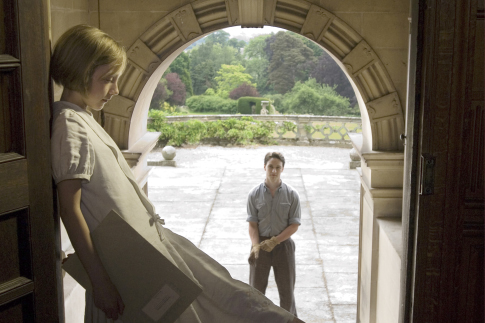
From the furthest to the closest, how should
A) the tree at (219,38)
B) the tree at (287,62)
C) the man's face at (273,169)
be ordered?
the tree at (219,38) → the tree at (287,62) → the man's face at (273,169)

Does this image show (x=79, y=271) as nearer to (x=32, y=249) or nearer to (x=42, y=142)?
(x=32, y=249)

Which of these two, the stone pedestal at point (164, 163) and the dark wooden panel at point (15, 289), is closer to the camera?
the dark wooden panel at point (15, 289)

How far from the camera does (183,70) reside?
27125 mm

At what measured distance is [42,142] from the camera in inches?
68.0

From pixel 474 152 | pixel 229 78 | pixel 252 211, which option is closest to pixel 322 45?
pixel 252 211

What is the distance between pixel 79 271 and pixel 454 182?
1.43 meters

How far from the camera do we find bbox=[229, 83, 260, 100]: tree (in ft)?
89.4

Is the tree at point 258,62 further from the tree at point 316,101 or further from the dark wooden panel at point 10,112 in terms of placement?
the dark wooden panel at point 10,112

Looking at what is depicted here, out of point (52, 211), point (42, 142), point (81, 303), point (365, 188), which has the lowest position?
point (81, 303)

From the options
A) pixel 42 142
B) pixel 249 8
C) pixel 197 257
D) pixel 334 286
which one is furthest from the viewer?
pixel 334 286

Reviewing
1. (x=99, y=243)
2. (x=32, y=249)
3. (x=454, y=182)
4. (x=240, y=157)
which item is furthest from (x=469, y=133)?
(x=240, y=157)

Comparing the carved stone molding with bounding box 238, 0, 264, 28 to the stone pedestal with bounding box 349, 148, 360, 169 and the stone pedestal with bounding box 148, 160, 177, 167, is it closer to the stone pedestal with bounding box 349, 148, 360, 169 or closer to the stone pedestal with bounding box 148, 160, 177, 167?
the stone pedestal with bounding box 349, 148, 360, 169

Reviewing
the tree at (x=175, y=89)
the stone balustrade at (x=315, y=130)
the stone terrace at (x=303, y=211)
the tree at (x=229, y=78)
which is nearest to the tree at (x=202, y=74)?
the tree at (x=229, y=78)

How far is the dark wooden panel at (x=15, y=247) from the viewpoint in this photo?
170 centimetres
